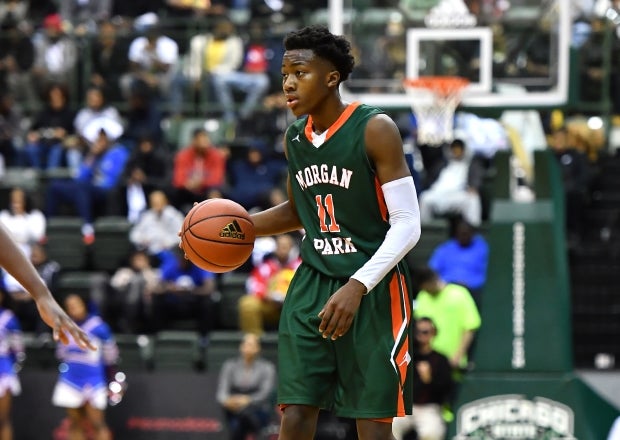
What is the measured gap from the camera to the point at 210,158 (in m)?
16.3

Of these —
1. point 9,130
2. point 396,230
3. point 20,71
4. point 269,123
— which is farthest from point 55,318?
point 20,71

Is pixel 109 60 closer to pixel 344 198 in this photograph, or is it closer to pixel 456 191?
pixel 456 191

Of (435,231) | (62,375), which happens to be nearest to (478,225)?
(435,231)

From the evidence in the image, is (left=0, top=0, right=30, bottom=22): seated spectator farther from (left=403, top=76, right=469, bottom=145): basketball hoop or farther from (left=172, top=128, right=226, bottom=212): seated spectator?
(left=403, top=76, right=469, bottom=145): basketball hoop

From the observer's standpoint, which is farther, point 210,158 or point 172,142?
point 172,142

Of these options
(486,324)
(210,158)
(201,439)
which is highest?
(210,158)

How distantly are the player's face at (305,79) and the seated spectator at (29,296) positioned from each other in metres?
9.60

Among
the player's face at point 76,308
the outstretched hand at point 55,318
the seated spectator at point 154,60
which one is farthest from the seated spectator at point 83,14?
the outstretched hand at point 55,318

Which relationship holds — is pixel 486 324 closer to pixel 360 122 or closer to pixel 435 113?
pixel 435 113

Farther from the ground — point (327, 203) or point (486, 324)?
point (327, 203)

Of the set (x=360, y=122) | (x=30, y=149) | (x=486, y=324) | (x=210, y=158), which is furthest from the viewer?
(x=30, y=149)

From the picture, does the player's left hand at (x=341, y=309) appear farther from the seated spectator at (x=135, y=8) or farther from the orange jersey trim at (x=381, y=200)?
the seated spectator at (x=135, y=8)

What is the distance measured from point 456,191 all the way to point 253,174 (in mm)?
2546

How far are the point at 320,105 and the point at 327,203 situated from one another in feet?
1.30
